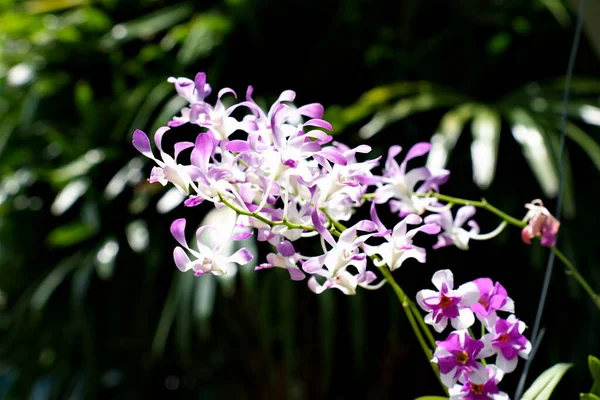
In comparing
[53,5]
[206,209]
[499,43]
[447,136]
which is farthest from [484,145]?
[53,5]

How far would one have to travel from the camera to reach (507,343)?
0.26m

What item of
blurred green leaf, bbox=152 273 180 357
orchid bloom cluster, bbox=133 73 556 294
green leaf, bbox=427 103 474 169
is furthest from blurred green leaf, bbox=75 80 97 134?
orchid bloom cluster, bbox=133 73 556 294

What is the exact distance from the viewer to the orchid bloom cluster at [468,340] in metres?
0.26

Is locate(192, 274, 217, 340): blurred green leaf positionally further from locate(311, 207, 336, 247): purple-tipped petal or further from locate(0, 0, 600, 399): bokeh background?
locate(311, 207, 336, 247): purple-tipped petal

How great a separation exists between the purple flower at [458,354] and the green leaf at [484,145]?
2.30 ft

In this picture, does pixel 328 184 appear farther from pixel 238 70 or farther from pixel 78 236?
pixel 238 70

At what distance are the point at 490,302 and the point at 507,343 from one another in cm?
2

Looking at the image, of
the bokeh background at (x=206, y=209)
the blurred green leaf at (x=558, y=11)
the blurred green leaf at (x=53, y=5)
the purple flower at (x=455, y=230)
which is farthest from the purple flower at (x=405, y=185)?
the blurred green leaf at (x=53, y=5)

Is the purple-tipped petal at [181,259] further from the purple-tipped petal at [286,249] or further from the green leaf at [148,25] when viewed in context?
the green leaf at [148,25]

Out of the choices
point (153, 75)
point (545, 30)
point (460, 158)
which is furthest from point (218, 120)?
point (545, 30)

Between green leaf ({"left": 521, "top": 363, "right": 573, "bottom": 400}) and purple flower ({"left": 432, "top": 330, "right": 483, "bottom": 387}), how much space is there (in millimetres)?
83

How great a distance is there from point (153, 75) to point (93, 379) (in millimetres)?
570

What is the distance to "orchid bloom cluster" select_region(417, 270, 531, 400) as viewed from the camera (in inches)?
10.1

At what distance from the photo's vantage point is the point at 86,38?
4.58 feet
